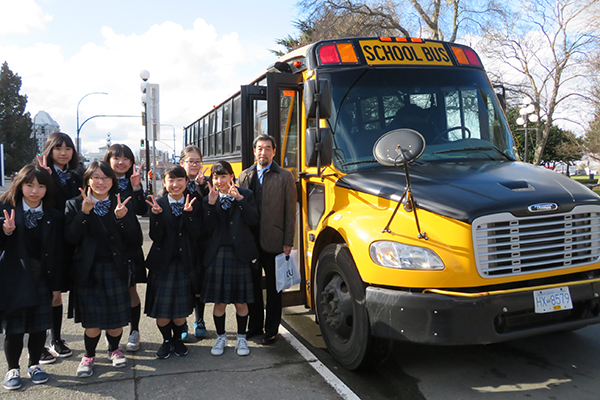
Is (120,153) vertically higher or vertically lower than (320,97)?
lower

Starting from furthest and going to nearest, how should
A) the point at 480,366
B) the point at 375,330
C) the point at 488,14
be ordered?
the point at 488,14 < the point at 480,366 < the point at 375,330

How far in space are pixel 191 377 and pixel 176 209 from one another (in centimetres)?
142

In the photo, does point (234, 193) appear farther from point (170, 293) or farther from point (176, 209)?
point (170, 293)

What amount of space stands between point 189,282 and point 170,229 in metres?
0.50

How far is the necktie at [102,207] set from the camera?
3.83 m

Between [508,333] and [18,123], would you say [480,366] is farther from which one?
[18,123]

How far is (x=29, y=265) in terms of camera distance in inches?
144

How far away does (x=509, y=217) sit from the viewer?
A: 10.3ft

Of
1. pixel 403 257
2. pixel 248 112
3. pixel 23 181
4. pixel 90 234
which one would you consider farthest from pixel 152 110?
pixel 403 257

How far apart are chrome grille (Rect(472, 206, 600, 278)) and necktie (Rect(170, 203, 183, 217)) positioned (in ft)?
8.12

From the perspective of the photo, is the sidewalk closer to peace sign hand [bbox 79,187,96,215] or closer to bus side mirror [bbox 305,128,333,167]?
peace sign hand [bbox 79,187,96,215]

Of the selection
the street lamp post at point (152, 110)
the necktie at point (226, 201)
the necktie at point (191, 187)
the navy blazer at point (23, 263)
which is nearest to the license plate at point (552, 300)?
the necktie at point (226, 201)

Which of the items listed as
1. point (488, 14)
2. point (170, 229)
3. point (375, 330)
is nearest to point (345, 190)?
point (375, 330)

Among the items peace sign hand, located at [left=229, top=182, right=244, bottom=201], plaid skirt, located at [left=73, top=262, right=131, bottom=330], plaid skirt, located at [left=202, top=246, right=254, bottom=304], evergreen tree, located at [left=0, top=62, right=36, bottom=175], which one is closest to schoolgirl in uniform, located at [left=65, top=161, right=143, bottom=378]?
plaid skirt, located at [left=73, top=262, right=131, bottom=330]
